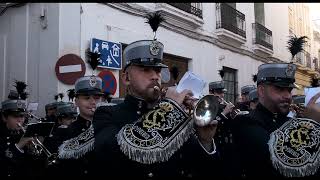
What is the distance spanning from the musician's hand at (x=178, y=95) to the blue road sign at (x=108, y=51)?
5.88 meters

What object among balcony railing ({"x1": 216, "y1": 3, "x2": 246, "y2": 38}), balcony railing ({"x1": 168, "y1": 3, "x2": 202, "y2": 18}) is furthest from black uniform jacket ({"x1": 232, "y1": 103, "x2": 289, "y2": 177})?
balcony railing ({"x1": 216, "y1": 3, "x2": 246, "y2": 38})

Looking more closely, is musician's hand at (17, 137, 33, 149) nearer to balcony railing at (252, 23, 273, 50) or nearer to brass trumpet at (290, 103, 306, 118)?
brass trumpet at (290, 103, 306, 118)

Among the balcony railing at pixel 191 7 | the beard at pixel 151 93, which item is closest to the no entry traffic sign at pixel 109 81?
the balcony railing at pixel 191 7

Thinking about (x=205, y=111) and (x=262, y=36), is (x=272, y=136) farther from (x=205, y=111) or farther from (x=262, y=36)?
(x=262, y=36)

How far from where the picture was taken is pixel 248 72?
16672 mm

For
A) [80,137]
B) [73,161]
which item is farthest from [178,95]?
[73,161]

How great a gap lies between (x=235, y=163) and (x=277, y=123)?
583mm

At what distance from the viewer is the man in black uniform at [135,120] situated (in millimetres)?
2762

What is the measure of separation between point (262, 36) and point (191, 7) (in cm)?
651

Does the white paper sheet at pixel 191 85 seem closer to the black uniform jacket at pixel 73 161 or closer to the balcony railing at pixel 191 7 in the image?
the black uniform jacket at pixel 73 161

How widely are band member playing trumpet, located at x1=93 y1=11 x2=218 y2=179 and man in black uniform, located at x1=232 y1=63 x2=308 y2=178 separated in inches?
16.7

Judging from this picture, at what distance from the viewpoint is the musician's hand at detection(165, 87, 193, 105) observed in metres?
2.80

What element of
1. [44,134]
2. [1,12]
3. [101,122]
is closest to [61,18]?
[1,12]

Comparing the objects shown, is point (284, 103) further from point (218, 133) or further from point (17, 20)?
point (17, 20)
